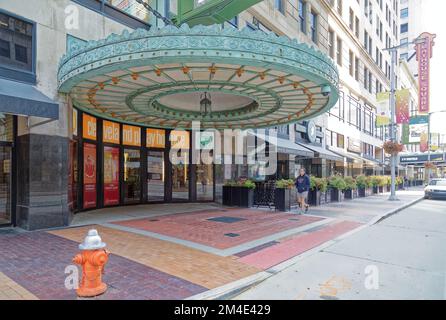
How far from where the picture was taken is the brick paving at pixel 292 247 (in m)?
6.06

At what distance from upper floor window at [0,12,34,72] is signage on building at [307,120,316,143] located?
17243 millimetres

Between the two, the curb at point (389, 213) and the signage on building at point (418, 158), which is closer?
the curb at point (389, 213)

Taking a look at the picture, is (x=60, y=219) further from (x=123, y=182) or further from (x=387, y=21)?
(x=387, y=21)

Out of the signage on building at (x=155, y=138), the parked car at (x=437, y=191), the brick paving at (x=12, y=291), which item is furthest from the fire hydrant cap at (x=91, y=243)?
the parked car at (x=437, y=191)

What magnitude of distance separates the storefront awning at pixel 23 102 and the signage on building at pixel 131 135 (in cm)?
546

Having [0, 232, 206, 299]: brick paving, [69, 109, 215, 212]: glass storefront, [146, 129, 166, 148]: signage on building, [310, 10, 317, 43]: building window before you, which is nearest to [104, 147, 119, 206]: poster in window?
[69, 109, 215, 212]: glass storefront

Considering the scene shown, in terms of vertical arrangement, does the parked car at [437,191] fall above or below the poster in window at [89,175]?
below

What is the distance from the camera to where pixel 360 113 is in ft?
107

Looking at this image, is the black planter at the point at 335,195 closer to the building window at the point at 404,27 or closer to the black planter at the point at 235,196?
the black planter at the point at 235,196

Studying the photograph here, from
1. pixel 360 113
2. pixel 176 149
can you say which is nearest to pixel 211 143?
pixel 176 149

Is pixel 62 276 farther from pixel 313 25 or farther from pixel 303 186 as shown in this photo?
pixel 313 25

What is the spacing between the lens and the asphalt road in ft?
15.1

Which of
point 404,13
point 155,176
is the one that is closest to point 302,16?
point 155,176

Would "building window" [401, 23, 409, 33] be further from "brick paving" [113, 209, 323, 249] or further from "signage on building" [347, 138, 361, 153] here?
"brick paving" [113, 209, 323, 249]
